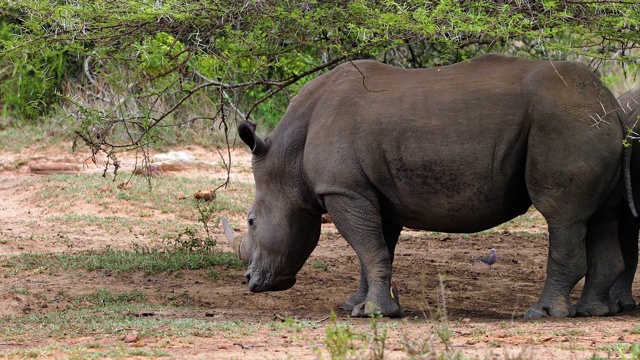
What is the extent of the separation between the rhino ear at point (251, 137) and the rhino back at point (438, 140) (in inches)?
19.1

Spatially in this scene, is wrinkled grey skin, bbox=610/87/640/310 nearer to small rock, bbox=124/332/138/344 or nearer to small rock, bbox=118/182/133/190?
small rock, bbox=124/332/138/344

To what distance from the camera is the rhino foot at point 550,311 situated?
25.6ft

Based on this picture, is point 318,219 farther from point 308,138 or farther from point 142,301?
point 142,301

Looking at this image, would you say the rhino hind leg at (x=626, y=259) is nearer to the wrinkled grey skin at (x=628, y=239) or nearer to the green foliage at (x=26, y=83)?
the wrinkled grey skin at (x=628, y=239)

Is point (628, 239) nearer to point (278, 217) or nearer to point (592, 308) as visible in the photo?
point (592, 308)

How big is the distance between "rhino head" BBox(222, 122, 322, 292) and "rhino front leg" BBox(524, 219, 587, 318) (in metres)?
1.90

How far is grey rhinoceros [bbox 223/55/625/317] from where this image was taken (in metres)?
7.58

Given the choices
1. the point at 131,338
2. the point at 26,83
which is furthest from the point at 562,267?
the point at 26,83

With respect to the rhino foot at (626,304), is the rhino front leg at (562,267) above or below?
above

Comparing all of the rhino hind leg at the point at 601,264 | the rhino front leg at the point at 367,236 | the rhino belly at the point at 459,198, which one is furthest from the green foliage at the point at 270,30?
the rhino hind leg at the point at 601,264

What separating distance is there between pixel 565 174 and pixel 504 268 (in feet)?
10.4

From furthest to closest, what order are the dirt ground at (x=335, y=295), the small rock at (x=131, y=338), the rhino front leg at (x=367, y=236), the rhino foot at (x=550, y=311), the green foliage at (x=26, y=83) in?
the green foliage at (x=26, y=83)
the rhino front leg at (x=367, y=236)
the rhino foot at (x=550, y=311)
the small rock at (x=131, y=338)
the dirt ground at (x=335, y=295)

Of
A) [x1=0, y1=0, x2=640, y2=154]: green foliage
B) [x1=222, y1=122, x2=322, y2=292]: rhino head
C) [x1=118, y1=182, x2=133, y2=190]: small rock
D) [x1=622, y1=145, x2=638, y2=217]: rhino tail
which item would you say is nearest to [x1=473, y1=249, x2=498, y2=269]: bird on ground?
[x1=0, y1=0, x2=640, y2=154]: green foliage

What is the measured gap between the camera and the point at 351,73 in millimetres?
8367
